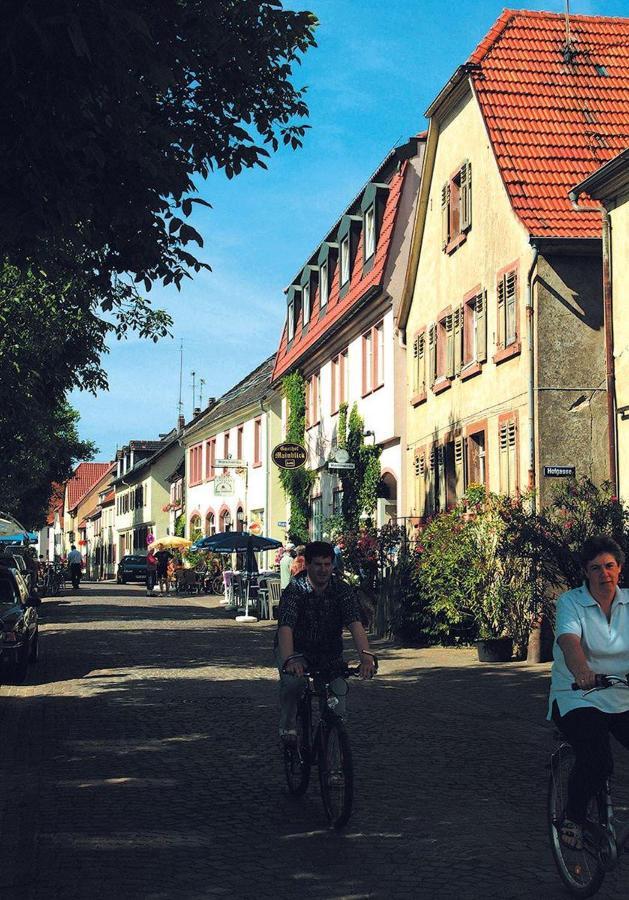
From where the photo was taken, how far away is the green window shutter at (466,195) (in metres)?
24.9

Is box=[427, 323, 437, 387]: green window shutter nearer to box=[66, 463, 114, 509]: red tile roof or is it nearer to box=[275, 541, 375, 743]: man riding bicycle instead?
box=[275, 541, 375, 743]: man riding bicycle

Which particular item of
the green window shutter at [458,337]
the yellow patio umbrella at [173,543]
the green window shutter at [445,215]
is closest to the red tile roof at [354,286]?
the green window shutter at [445,215]

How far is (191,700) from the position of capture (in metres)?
13.9

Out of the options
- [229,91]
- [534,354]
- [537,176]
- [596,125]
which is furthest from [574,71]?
[229,91]

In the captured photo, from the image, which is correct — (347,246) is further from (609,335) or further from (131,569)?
(131,569)

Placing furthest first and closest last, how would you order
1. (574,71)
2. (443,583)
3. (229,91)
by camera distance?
(574,71) < (443,583) < (229,91)

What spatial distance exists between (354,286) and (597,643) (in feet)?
91.3

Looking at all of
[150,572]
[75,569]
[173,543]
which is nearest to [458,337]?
[150,572]

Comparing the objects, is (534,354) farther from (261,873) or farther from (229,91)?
(261,873)

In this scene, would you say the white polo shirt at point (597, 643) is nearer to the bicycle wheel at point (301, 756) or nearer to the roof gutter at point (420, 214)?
the bicycle wheel at point (301, 756)

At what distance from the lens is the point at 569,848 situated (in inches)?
224

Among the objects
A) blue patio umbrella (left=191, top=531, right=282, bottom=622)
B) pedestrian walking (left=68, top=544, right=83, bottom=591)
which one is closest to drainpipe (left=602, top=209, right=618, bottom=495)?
blue patio umbrella (left=191, top=531, right=282, bottom=622)

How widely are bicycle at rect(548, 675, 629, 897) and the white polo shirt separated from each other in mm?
88

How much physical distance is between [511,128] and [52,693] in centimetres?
1395
